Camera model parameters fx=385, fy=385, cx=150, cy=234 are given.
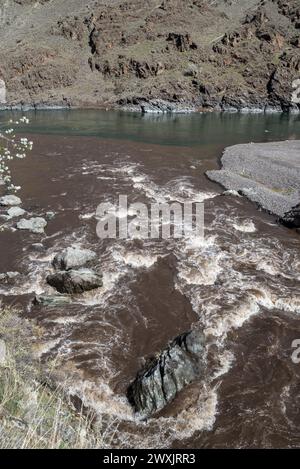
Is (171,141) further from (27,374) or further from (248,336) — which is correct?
(27,374)

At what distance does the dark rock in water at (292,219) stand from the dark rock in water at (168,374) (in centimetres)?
1337

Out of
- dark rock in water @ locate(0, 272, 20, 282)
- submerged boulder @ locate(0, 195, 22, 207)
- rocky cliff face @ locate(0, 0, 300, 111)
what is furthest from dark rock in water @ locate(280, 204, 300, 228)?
rocky cliff face @ locate(0, 0, 300, 111)

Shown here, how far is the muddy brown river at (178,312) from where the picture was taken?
34.7 ft

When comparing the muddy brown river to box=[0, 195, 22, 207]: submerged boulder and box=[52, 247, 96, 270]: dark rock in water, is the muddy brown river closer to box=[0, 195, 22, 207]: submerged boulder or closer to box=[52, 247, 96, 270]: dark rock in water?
box=[0, 195, 22, 207]: submerged boulder

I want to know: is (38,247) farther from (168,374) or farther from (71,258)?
(168,374)

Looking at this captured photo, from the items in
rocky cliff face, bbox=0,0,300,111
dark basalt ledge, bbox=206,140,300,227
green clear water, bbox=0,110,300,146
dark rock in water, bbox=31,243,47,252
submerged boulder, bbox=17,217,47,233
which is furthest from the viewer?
rocky cliff face, bbox=0,0,300,111

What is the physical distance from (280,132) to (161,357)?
60.3 meters

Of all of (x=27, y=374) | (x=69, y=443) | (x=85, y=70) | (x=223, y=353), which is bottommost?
(x=223, y=353)

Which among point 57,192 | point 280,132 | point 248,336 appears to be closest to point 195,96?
point 280,132

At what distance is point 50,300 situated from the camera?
15320mm

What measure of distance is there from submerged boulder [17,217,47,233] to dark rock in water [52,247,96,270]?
4.17 metres

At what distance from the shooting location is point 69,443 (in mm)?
6035

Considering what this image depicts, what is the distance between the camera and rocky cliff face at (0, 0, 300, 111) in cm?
11156

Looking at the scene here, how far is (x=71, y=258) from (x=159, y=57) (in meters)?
121
